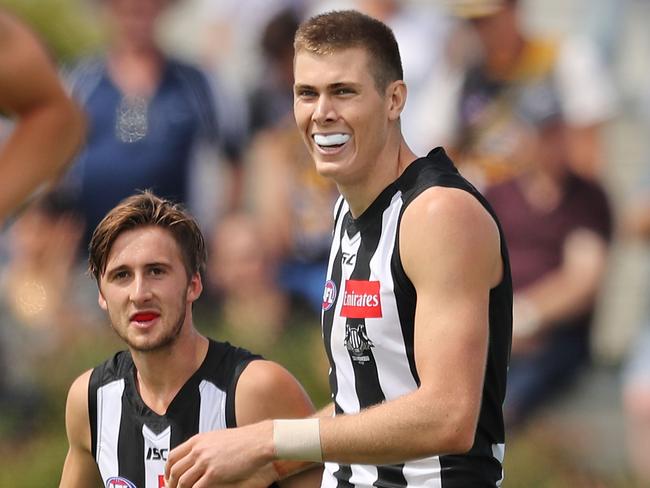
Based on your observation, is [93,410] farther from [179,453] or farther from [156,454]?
[179,453]

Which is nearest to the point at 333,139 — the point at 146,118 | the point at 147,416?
the point at 147,416

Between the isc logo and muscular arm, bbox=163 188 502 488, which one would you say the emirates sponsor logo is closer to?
muscular arm, bbox=163 188 502 488

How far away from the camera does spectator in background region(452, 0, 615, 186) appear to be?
335 inches

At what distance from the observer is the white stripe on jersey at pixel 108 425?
439 cm

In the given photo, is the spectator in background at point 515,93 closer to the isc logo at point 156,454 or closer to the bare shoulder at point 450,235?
the isc logo at point 156,454

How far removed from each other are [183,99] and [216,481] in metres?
5.91

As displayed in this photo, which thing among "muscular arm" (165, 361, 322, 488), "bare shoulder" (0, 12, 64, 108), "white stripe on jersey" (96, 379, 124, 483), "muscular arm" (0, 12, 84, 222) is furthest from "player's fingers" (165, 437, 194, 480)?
"bare shoulder" (0, 12, 64, 108)

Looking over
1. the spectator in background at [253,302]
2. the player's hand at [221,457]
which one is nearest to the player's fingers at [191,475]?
the player's hand at [221,457]

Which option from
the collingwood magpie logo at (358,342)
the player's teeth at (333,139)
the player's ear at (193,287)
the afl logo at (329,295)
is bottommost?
the collingwood magpie logo at (358,342)

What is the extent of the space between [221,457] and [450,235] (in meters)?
0.79

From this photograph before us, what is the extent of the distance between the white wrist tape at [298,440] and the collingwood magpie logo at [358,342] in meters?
0.35

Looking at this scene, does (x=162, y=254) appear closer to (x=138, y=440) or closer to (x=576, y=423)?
(x=138, y=440)

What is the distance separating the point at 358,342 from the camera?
12.6 ft

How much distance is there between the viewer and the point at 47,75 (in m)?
4.55
